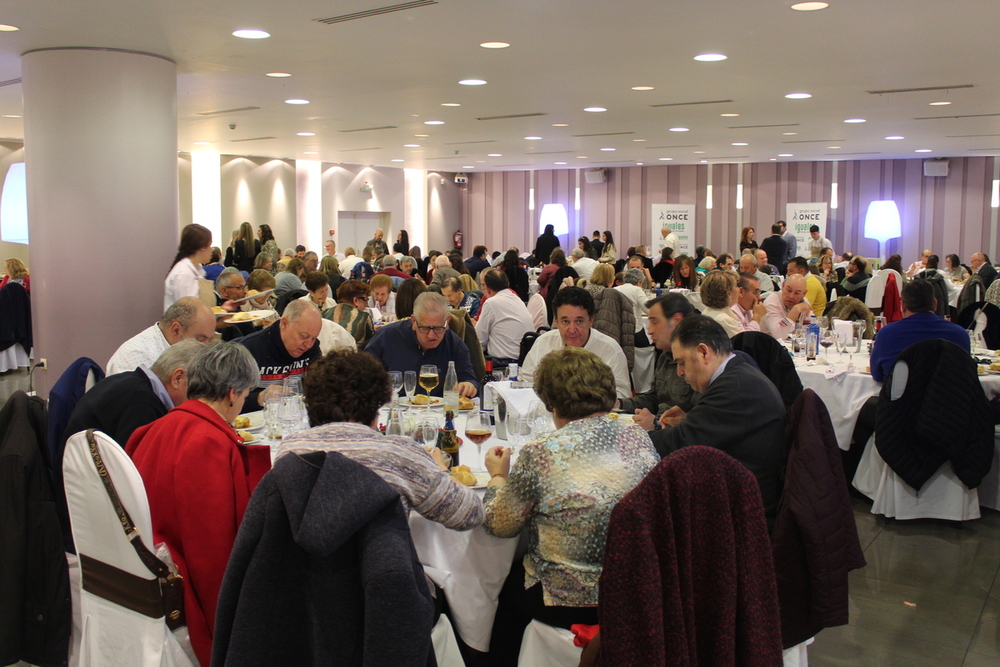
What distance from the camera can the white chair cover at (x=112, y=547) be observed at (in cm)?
220

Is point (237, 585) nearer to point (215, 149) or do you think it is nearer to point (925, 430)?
point (925, 430)

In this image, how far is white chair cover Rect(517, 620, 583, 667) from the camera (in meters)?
2.28

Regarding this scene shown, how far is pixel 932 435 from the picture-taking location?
433cm

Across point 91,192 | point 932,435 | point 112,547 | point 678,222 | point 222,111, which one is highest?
point 222,111

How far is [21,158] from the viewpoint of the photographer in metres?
13.8

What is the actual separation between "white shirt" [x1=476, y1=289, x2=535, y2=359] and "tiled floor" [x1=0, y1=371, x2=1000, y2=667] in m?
2.69

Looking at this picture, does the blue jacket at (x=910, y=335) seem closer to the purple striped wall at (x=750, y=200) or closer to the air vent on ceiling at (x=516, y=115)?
the air vent on ceiling at (x=516, y=115)

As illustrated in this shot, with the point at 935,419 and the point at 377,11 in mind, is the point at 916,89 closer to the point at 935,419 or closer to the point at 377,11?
the point at 935,419

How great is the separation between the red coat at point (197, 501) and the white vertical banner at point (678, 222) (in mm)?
16341

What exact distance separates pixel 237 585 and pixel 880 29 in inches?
203

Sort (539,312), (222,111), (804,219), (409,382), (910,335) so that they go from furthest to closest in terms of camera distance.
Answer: (804,219)
(222,111)
(539,312)
(910,335)
(409,382)

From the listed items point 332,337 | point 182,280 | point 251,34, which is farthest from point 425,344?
point 251,34

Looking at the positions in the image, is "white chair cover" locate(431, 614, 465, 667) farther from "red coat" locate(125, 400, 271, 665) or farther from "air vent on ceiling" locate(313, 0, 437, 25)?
"air vent on ceiling" locate(313, 0, 437, 25)

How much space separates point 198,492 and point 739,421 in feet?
5.75
